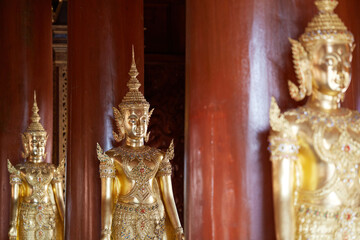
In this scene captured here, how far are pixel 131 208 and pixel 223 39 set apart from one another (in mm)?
3321

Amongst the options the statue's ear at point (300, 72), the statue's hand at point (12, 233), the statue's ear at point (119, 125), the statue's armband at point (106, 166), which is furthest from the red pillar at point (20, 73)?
the statue's ear at point (300, 72)

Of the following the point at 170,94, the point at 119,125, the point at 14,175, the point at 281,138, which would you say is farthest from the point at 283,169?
the point at 170,94

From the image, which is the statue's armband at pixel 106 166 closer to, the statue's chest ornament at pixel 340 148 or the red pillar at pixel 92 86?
the red pillar at pixel 92 86

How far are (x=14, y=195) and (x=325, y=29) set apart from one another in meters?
5.75

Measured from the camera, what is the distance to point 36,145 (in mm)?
8656

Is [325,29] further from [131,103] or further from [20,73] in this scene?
[20,73]

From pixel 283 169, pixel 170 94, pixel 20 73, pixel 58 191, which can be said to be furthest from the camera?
pixel 170 94

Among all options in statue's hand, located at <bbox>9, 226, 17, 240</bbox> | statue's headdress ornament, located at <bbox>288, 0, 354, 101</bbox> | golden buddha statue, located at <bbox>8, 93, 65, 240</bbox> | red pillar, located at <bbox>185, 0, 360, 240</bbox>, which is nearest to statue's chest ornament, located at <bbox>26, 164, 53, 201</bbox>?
golden buddha statue, located at <bbox>8, 93, 65, 240</bbox>

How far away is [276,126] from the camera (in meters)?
3.42

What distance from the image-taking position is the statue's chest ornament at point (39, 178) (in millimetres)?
8609

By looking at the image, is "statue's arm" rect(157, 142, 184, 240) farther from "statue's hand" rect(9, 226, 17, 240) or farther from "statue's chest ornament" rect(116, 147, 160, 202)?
"statue's hand" rect(9, 226, 17, 240)

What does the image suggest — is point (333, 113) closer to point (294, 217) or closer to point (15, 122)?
point (294, 217)

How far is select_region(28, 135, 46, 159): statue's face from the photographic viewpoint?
28.4ft

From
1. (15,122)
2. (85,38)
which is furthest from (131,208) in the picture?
(15,122)
